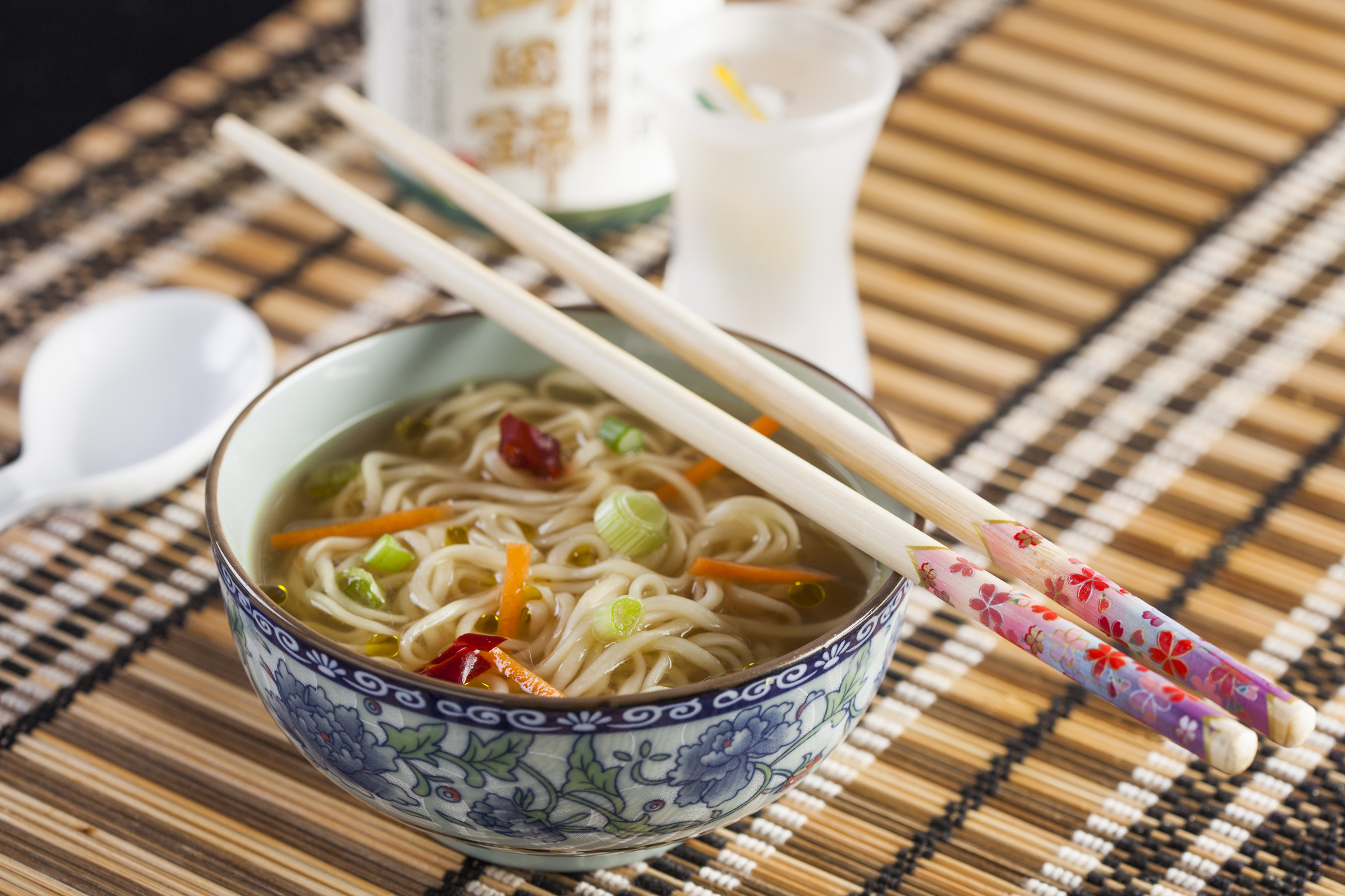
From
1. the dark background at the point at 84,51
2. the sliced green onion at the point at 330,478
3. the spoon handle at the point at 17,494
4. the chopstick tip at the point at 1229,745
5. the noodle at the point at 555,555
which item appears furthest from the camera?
the dark background at the point at 84,51

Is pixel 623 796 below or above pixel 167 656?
above

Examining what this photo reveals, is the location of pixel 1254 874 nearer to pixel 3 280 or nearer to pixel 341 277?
pixel 341 277

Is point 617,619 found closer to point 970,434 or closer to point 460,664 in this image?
point 460,664

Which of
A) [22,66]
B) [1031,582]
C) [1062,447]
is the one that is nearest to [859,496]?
[1031,582]

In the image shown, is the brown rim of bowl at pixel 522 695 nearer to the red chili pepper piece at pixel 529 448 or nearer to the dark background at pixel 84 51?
the red chili pepper piece at pixel 529 448

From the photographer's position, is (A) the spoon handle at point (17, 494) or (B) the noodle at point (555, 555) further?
(A) the spoon handle at point (17, 494)

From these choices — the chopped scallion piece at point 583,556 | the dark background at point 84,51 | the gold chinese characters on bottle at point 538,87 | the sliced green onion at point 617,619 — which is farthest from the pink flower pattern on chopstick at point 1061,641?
the dark background at point 84,51

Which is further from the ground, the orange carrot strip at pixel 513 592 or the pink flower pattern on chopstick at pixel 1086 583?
the pink flower pattern on chopstick at pixel 1086 583
